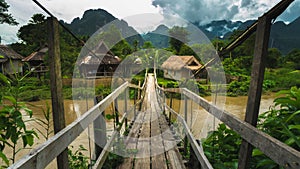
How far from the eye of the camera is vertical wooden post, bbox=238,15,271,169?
2.43 feet

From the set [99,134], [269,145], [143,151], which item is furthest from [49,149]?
[143,151]

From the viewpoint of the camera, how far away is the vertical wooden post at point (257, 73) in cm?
74

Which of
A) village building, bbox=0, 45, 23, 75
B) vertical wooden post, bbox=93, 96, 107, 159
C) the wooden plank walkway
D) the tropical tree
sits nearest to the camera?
village building, bbox=0, 45, 23, 75

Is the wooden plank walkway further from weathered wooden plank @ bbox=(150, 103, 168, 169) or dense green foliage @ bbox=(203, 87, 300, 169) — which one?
dense green foliage @ bbox=(203, 87, 300, 169)

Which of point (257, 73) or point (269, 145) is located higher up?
point (257, 73)

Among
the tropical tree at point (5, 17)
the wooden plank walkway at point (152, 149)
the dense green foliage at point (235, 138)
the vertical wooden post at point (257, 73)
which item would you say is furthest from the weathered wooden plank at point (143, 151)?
the tropical tree at point (5, 17)

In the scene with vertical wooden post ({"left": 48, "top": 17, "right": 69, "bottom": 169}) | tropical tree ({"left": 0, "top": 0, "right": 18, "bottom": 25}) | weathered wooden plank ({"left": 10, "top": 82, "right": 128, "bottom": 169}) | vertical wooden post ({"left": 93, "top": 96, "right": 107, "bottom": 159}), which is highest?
tropical tree ({"left": 0, "top": 0, "right": 18, "bottom": 25})

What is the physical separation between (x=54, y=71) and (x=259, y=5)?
53.5 inches

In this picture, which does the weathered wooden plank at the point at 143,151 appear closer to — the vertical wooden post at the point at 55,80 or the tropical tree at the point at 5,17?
the vertical wooden post at the point at 55,80

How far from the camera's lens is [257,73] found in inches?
29.9

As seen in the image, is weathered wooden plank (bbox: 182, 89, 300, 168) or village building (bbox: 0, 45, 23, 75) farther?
village building (bbox: 0, 45, 23, 75)

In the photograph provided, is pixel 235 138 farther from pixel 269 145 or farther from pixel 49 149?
pixel 49 149

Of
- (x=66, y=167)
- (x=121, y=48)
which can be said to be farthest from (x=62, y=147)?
(x=121, y=48)

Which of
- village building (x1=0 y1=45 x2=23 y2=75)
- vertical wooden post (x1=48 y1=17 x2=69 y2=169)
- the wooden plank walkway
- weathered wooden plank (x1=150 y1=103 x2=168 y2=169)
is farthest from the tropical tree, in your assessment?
weathered wooden plank (x1=150 y1=103 x2=168 y2=169)
